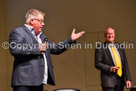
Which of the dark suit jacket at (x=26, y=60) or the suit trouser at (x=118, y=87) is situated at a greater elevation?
the dark suit jacket at (x=26, y=60)

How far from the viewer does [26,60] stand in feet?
8.32

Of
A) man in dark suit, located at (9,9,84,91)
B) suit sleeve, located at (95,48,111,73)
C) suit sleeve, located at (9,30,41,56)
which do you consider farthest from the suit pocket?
suit sleeve, located at (95,48,111,73)

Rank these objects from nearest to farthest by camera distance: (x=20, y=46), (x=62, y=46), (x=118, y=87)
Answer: (x=20, y=46) → (x=62, y=46) → (x=118, y=87)

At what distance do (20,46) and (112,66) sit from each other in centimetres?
133

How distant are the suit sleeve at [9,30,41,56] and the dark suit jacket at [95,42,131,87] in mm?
1073

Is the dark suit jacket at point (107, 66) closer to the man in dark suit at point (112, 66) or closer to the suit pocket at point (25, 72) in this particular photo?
the man in dark suit at point (112, 66)

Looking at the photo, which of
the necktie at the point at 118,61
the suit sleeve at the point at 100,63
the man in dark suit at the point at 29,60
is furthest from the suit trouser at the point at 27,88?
the necktie at the point at 118,61

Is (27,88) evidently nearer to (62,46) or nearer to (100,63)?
(62,46)

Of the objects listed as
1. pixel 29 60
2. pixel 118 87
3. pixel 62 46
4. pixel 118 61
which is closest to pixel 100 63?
pixel 118 61

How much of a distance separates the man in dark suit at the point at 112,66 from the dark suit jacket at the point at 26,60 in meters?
0.91

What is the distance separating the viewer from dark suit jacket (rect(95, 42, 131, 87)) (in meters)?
3.23

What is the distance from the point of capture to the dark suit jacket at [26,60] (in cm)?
245

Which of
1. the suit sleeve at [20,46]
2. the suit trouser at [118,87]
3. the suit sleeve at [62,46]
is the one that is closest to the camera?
the suit sleeve at [20,46]

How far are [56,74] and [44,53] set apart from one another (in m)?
3.30
